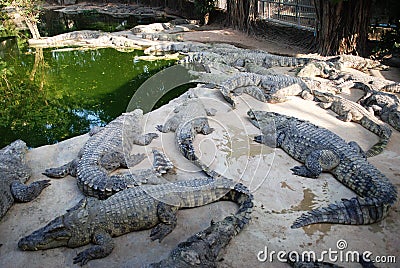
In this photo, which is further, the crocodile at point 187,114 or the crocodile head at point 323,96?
the crocodile head at point 323,96

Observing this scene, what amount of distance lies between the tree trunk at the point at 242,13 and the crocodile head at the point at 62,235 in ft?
42.8

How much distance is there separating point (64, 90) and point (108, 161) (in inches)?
180

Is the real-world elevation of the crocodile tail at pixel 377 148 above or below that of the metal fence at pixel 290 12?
below

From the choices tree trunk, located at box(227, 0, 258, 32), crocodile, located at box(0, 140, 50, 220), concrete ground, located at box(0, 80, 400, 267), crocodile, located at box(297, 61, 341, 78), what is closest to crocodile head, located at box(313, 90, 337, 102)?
concrete ground, located at box(0, 80, 400, 267)

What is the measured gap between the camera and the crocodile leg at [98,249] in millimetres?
3023

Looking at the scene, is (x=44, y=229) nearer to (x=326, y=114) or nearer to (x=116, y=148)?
(x=116, y=148)

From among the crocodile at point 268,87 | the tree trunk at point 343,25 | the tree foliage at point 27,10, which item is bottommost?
the crocodile at point 268,87

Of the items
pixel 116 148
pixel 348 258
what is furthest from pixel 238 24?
pixel 348 258

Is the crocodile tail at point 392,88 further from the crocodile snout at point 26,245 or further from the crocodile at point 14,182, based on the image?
the crocodile snout at point 26,245

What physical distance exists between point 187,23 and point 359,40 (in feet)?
32.8

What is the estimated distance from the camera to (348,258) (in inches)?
117

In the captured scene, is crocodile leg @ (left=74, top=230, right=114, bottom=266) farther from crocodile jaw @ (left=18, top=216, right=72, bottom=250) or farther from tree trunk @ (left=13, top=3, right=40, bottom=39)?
tree trunk @ (left=13, top=3, right=40, bottom=39)

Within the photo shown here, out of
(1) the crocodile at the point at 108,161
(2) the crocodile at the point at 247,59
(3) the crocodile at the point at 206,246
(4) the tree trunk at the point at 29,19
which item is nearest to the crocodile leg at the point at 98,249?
(3) the crocodile at the point at 206,246

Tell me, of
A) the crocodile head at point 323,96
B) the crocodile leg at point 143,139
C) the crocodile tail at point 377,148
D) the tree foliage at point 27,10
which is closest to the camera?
the crocodile tail at point 377,148
